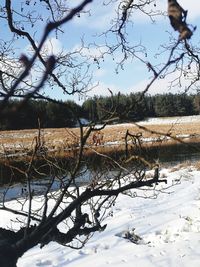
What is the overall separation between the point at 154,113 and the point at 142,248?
67.2 meters

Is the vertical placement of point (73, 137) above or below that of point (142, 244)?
above

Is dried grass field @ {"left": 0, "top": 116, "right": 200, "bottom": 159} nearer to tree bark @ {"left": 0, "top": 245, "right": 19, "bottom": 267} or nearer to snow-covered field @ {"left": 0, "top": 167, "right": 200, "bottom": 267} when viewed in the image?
tree bark @ {"left": 0, "top": 245, "right": 19, "bottom": 267}

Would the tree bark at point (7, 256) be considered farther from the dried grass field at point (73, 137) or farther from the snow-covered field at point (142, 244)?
the snow-covered field at point (142, 244)

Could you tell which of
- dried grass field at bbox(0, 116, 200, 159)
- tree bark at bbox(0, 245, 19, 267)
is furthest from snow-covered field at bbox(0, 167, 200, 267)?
tree bark at bbox(0, 245, 19, 267)

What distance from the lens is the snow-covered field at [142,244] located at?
21.3 ft

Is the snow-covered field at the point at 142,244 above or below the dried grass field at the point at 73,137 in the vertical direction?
below

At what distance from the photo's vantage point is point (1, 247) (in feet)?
5.03

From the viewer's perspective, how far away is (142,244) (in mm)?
7418

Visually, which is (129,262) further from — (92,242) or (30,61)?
(30,61)

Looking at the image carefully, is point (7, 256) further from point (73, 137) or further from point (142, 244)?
point (142, 244)

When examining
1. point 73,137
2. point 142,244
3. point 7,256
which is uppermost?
point 73,137

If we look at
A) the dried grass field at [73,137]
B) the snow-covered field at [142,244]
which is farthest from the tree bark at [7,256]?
the snow-covered field at [142,244]

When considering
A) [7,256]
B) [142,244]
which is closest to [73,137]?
[7,256]

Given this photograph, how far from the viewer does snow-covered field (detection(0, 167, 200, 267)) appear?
6.49m
